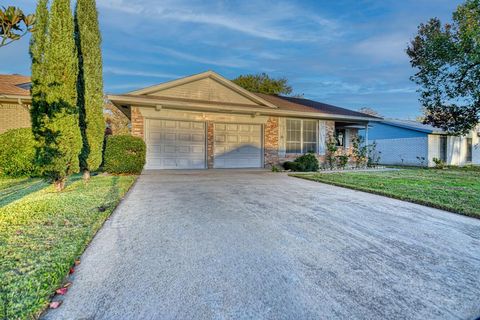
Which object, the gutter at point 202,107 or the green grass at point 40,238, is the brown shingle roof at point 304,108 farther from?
the green grass at point 40,238

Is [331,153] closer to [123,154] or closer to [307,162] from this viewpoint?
[307,162]

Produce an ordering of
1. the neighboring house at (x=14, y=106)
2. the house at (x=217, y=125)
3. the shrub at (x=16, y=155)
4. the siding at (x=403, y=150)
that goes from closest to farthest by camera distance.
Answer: the shrub at (x=16, y=155), the house at (x=217, y=125), the neighboring house at (x=14, y=106), the siding at (x=403, y=150)

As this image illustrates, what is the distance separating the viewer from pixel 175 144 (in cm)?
1127

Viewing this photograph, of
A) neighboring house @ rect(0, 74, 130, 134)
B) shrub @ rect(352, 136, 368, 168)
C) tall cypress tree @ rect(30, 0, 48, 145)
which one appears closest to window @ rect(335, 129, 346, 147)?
shrub @ rect(352, 136, 368, 168)

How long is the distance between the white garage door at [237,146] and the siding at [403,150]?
43.5 ft

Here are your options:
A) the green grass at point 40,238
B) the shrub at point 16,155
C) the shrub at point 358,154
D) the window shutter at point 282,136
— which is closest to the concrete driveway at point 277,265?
the green grass at point 40,238

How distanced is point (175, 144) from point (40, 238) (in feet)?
27.0

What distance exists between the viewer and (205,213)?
179 inches

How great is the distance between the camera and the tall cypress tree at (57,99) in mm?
5977

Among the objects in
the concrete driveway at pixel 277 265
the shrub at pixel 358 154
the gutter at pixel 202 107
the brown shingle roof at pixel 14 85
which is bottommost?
the concrete driveway at pixel 277 265

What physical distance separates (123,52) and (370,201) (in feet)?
62.4

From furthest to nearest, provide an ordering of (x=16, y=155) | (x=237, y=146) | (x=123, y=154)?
(x=237, y=146)
(x=123, y=154)
(x=16, y=155)

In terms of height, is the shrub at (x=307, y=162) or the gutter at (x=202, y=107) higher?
the gutter at (x=202, y=107)

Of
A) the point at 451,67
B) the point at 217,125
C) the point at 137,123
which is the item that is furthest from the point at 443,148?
the point at 137,123
